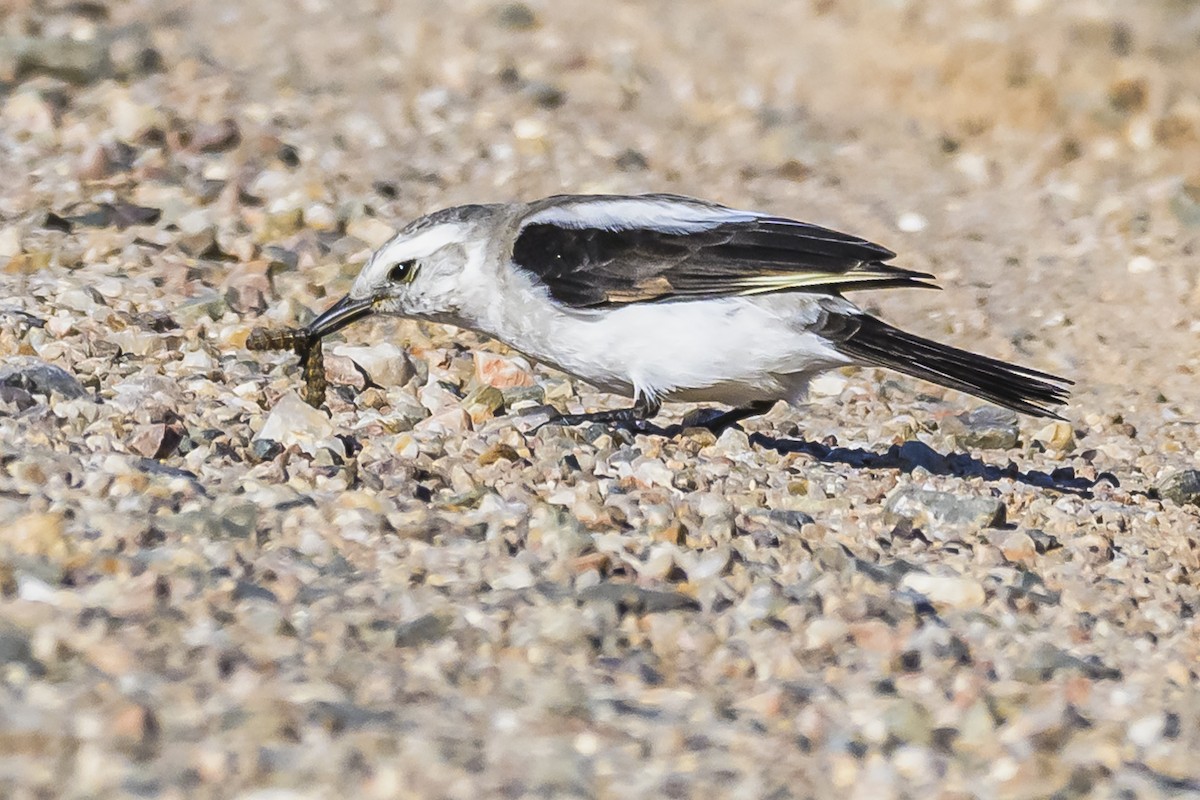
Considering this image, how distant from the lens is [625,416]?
621 centimetres

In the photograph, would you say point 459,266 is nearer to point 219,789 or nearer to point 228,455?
point 228,455

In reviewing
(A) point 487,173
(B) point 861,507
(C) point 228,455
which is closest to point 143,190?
(A) point 487,173

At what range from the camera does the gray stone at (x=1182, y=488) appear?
6.09 meters

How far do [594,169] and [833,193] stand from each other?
4.29 feet

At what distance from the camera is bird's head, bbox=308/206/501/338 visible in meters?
6.36

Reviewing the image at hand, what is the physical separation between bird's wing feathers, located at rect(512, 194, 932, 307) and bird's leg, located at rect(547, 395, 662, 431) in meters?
0.37

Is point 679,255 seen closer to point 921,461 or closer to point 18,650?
point 921,461

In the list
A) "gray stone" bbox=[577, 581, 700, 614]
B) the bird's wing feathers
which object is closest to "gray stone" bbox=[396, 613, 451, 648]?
"gray stone" bbox=[577, 581, 700, 614]

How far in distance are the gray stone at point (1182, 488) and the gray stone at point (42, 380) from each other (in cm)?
378

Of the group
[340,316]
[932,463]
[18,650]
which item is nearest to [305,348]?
[340,316]

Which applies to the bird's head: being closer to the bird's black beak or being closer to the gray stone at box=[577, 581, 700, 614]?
the bird's black beak

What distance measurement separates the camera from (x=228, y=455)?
5.50 metres

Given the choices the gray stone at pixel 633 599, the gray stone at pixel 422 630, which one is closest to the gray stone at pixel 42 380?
the gray stone at pixel 422 630

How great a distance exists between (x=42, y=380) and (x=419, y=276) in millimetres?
1445
